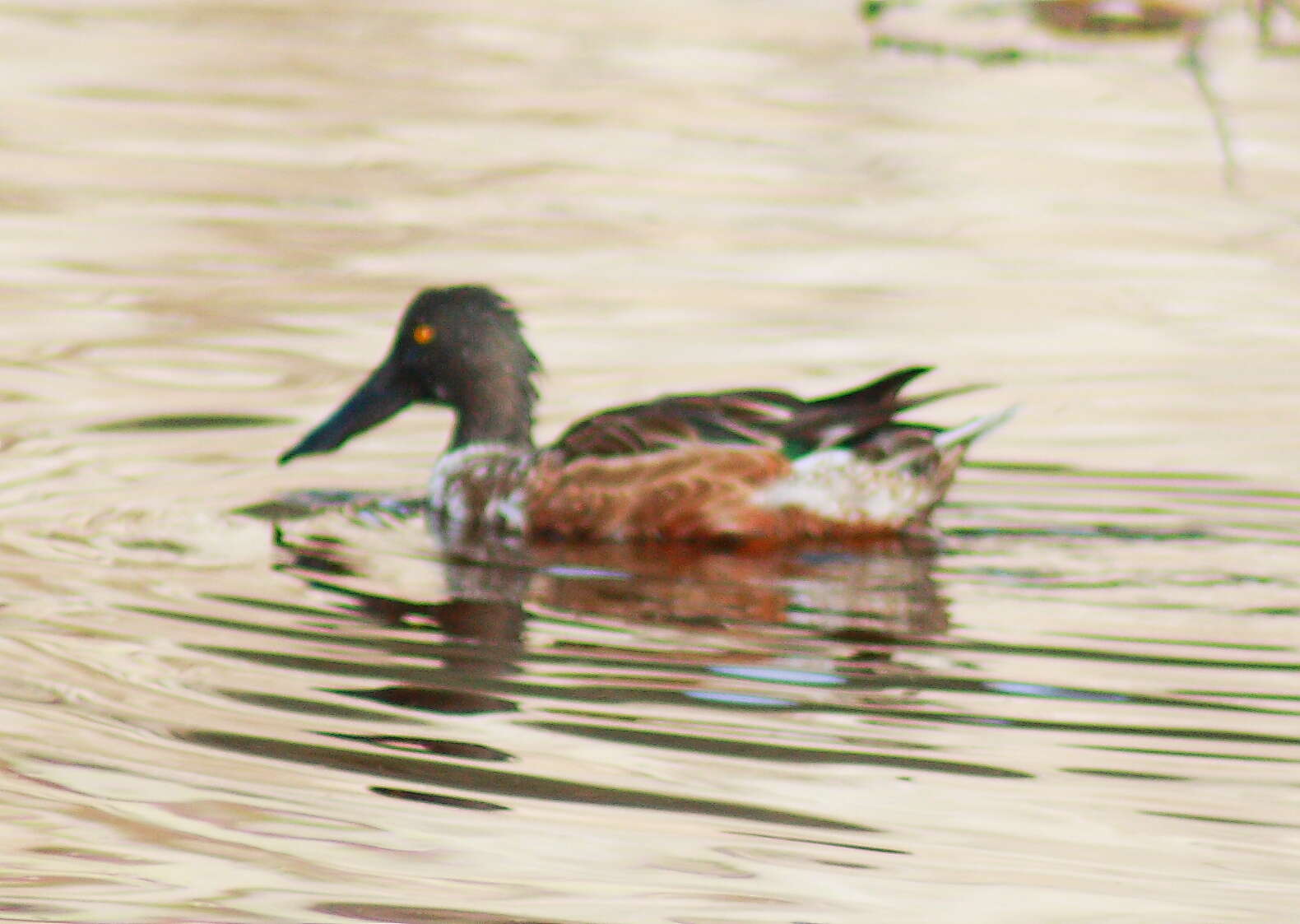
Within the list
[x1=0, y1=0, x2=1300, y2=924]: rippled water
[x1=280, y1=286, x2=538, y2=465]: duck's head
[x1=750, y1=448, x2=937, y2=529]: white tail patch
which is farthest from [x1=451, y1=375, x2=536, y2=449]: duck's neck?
[x1=750, y1=448, x2=937, y2=529]: white tail patch

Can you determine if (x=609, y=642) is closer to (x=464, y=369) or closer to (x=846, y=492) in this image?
(x=846, y=492)

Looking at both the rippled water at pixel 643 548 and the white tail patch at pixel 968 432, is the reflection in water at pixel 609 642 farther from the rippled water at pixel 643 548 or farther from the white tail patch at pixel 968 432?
the white tail patch at pixel 968 432

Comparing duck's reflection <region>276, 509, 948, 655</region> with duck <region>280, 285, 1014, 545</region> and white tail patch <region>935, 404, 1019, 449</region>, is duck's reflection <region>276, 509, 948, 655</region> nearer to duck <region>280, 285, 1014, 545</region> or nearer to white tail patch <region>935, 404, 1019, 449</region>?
duck <region>280, 285, 1014, 545</region>

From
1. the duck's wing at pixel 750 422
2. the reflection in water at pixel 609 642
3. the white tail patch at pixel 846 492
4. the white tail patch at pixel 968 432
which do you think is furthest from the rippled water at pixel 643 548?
the duck's wing at pixel 750 422

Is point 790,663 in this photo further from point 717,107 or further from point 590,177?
point 717,107

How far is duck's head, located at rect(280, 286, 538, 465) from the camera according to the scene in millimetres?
9469

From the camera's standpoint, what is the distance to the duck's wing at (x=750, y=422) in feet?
27.7

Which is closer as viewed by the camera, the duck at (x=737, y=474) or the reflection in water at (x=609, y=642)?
the reflection in water at (x=609, y=642)

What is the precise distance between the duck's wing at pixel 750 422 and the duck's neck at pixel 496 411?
32.7 inches

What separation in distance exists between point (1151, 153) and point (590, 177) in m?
3.47

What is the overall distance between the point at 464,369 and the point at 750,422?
54.7 inches

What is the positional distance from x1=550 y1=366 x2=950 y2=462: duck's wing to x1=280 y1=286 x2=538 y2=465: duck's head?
0.85 m

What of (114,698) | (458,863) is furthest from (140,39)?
(458,863)

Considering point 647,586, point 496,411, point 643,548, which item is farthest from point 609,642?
point 496,411
